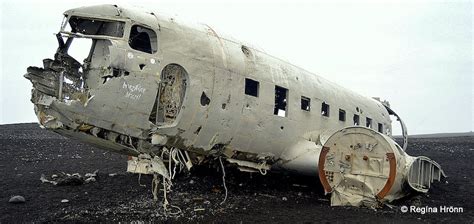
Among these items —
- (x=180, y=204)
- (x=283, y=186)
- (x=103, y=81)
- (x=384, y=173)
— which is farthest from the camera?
(x=283, y=186)

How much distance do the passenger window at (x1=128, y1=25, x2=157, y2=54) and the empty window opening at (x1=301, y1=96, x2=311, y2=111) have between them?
4.54m

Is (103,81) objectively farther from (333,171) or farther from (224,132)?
(333,171)

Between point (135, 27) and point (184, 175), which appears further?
point (184, 175)

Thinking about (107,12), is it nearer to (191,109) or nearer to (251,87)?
(191,109)

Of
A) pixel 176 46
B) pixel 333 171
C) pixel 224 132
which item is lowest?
pixel 333 171

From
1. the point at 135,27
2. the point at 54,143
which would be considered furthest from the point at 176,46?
the point at 54,143

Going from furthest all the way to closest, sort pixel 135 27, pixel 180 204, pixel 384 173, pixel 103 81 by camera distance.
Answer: pixel 180 204 < pixel 384 173 < pixel 135 27 < pixel 103 81

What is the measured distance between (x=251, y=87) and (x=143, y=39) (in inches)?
106

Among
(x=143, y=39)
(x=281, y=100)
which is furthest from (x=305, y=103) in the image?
(x=143, y=39)

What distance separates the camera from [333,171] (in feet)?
31.3

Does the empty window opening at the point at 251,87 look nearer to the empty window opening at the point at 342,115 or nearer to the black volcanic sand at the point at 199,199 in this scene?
the black volcanic sand at the point at 199,199

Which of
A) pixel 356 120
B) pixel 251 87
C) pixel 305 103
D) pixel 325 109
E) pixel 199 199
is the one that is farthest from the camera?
pixel 356 120

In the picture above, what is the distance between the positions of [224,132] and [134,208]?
2568mm

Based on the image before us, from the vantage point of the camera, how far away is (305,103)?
11516mm
